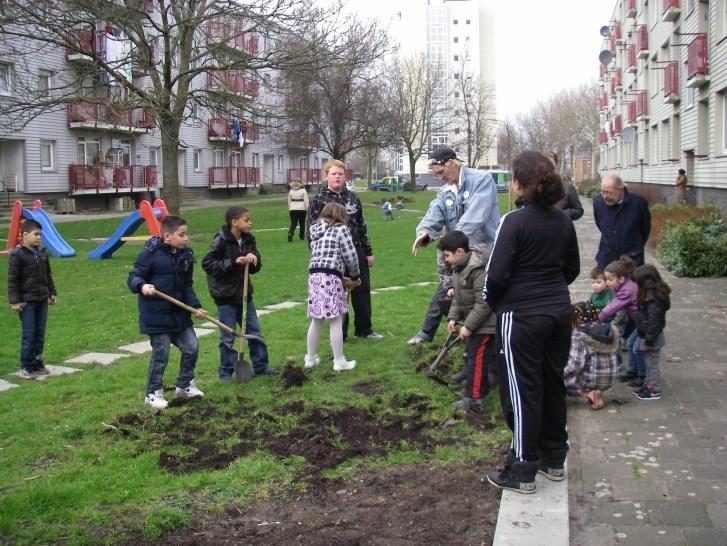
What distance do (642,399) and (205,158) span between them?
4761 centimetres

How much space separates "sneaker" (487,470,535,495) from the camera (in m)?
4.36

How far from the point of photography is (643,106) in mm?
38688

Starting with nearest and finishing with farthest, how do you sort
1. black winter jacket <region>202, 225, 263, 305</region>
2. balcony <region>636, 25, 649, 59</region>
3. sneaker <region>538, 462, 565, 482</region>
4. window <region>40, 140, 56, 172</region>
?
sneaker <region>538, 462, 565, 482</region> < black winter jacket <region>202, 225, 263, 305</region> < window <region>40, 140, 56, 172</region> < balcony <region>636, 25, 649, 59</region>

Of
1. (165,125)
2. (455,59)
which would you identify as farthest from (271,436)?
(455,59)

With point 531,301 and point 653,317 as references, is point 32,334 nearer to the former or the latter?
point 531,301

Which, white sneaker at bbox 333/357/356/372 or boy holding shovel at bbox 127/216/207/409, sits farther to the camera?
white sneaker at bbox 333/357/356/372

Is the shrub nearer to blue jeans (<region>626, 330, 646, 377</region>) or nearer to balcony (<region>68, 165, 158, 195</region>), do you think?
blue jeans (<region>626, 330, 646, 377</region>)

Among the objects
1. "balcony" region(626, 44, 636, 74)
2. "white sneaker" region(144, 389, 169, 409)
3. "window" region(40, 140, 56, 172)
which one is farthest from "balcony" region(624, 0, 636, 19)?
"white sneaker" region(144, 389, 169, 409)

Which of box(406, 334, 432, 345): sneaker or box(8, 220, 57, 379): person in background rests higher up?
box(8, 220, 57, 379): person in background

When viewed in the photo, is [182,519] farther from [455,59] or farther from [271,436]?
[455,59]

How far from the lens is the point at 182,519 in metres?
4.09

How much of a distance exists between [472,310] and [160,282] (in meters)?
2.47

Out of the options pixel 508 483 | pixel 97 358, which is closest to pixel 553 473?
pixel 508 483

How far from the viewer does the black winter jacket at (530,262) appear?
424 centimetres
